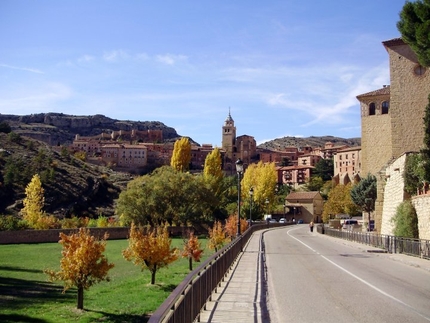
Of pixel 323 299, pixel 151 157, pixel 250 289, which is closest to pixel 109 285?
pixel 250 289

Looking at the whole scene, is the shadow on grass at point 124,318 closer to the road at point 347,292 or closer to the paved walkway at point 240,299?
the paved walkway at point 240,299

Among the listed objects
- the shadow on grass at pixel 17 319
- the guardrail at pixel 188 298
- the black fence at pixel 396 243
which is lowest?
the shadow on grass at pixel 17 319

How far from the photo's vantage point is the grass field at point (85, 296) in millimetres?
14627

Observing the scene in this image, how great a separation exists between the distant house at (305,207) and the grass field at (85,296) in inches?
3437

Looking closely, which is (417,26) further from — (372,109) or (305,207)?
(305,207)

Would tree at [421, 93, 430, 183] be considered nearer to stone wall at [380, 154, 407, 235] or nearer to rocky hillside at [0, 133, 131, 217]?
stone wall at [380, 154, 407, 235]

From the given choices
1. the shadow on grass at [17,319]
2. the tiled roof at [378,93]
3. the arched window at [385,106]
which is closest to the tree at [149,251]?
the shadow on grass at [17,319]

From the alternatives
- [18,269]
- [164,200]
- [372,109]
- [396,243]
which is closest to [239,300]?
[396,243]

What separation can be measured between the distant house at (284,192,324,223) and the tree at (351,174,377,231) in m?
52.3

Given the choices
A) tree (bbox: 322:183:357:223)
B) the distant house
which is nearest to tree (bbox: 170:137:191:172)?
the distant house

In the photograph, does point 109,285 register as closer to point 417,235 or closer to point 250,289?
point 250,289

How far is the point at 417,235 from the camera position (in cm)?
2803

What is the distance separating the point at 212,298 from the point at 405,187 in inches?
943

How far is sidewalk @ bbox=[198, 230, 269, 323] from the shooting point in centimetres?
923
